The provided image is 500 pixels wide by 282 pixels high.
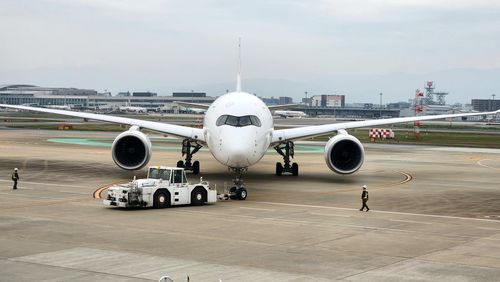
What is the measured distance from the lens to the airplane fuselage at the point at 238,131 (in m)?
33.9

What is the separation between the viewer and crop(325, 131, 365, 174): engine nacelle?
40.8 meters

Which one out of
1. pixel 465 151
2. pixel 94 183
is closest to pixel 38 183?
pixel 94 183

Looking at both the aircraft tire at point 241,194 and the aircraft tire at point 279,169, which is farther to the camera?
the aircraft tire at point 279,169

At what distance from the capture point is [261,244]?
2230 centimetres

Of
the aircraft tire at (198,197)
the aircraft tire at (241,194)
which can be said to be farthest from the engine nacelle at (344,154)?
the aircraft tire at (198,197)

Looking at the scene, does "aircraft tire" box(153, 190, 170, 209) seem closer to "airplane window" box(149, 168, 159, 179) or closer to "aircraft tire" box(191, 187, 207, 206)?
"aircraft tire" box(191, 187, 207, 206)

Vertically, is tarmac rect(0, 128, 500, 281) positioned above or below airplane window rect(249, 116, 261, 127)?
below

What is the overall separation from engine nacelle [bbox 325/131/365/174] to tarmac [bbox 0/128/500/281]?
3.33 feet

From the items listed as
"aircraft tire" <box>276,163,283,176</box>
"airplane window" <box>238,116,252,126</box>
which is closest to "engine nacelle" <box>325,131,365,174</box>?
"aircraft tire" <box>276,163,283,176</box>

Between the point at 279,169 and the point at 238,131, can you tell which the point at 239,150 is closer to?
the point at 238,131

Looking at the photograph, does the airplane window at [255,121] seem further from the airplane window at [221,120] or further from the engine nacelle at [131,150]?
the engine nacelle at [131,150]

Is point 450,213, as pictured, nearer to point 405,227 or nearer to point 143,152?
point 405,227

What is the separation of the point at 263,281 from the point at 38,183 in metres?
23.8

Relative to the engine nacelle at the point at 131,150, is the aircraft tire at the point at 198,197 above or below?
below
